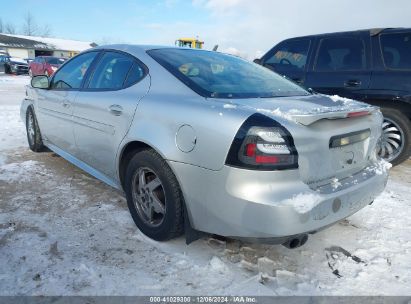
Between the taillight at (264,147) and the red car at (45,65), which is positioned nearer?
the taillight at (264,147)

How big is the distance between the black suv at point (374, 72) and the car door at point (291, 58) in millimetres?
59

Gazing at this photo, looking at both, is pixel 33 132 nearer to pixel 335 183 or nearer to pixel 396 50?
pixel 335 183

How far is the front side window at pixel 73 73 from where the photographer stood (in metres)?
3.80

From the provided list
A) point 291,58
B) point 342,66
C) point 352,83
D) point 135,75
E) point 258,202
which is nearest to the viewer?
point 258,202

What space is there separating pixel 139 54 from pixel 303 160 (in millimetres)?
1723

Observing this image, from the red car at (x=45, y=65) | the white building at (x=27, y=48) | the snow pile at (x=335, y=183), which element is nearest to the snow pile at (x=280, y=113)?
the snow pile at (x=335, y=183)

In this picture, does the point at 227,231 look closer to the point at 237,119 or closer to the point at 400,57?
the point at 237,119

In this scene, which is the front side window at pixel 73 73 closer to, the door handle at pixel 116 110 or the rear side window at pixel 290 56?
the door handle at pixel 116 110

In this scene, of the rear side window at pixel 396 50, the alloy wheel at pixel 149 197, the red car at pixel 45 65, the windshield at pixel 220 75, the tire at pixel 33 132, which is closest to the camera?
the windshield at pixel 220 75

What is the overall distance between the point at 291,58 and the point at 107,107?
12.4 ft

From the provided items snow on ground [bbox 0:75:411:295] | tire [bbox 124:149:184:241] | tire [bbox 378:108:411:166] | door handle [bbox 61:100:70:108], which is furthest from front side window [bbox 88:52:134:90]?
tire [bbox 378:108:411:166]

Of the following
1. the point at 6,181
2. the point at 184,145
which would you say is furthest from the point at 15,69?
the point at 184,145

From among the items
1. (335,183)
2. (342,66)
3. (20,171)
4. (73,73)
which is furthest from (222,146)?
(342,66)

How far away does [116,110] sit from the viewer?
2990 mm
